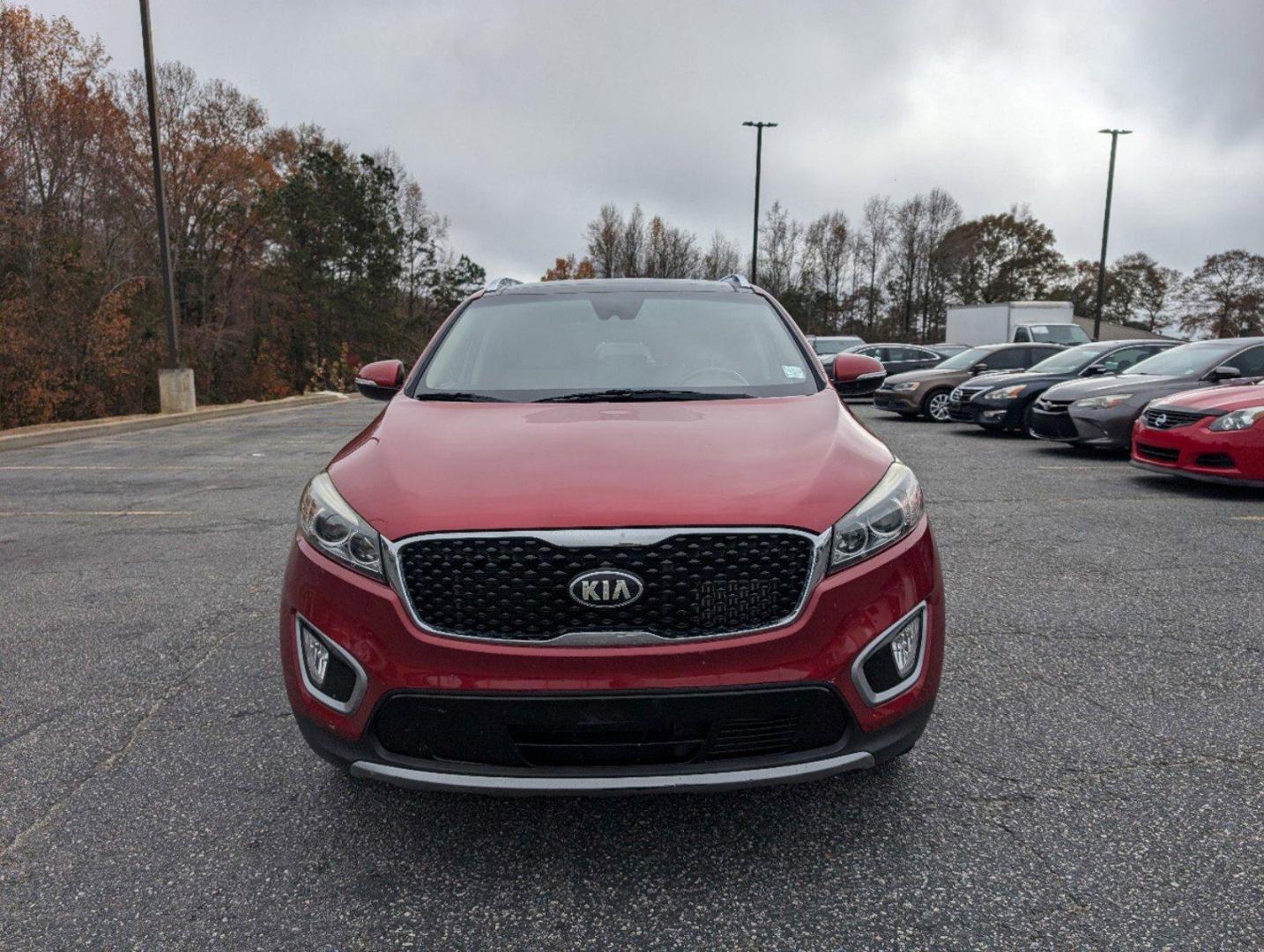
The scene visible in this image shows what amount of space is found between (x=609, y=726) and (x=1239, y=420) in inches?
308

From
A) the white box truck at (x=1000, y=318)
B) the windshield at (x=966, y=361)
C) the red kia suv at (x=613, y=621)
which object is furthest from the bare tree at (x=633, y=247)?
the red kia suv at (x=613, y=621)

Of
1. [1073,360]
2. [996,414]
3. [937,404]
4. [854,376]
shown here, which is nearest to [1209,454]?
[854,376]

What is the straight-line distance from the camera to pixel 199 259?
35.5 metres

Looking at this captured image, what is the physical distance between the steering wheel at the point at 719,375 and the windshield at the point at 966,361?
14355 mm

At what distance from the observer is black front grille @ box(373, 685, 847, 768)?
2117 mm

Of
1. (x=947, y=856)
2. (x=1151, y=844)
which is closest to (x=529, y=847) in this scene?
(x=947, y=856)

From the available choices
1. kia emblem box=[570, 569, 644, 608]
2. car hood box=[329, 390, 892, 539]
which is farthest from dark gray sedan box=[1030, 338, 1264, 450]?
kia emblem box=[570, 569, 644, 608]

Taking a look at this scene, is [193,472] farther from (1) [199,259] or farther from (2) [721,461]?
(1) [199,259]

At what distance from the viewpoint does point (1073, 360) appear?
554 inches

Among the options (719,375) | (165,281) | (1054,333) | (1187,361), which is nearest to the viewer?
(719,375)

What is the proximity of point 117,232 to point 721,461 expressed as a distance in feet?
99.2

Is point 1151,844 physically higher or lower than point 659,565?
lower

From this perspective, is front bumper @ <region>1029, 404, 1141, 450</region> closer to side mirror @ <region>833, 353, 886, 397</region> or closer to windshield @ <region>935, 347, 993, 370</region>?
windshield @ <region>935, 347, 993, 370</region>

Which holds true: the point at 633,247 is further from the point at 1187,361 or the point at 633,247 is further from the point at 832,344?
the point at 1187,361
